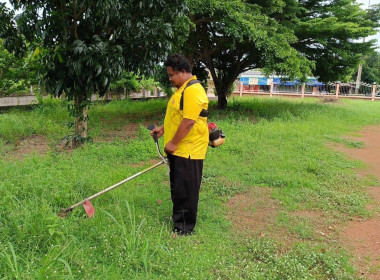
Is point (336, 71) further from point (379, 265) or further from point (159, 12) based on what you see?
point (379, 265)

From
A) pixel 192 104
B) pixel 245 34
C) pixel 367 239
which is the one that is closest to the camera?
pixel 192 104

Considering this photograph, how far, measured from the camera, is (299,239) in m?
3.03

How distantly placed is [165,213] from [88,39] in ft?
11.0

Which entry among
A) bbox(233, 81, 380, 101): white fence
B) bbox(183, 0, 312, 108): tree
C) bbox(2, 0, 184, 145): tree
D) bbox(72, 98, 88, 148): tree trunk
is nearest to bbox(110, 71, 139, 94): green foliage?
bbox(183, 0, 312, 108): tree

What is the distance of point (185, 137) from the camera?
8.98 feet

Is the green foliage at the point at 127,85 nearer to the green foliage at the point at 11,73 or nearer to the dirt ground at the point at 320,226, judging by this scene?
the green foliage at the point at 11,73

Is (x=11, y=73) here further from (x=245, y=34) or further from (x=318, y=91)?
(x=318, y=91)

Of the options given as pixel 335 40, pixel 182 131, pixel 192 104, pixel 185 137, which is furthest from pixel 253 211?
pixel 335 40

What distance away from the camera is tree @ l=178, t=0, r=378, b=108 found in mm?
8078

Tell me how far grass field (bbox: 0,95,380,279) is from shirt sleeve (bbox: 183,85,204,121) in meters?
0.99

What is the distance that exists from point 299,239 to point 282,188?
128 centimetres

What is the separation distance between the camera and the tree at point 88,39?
457cm

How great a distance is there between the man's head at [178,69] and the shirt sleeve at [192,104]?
0.67ft

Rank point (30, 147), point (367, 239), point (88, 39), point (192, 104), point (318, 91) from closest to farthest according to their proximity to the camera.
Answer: point (192, 104) < point (367, 239) < point (88, 39) < point (30, 147) < point (318, 91)
